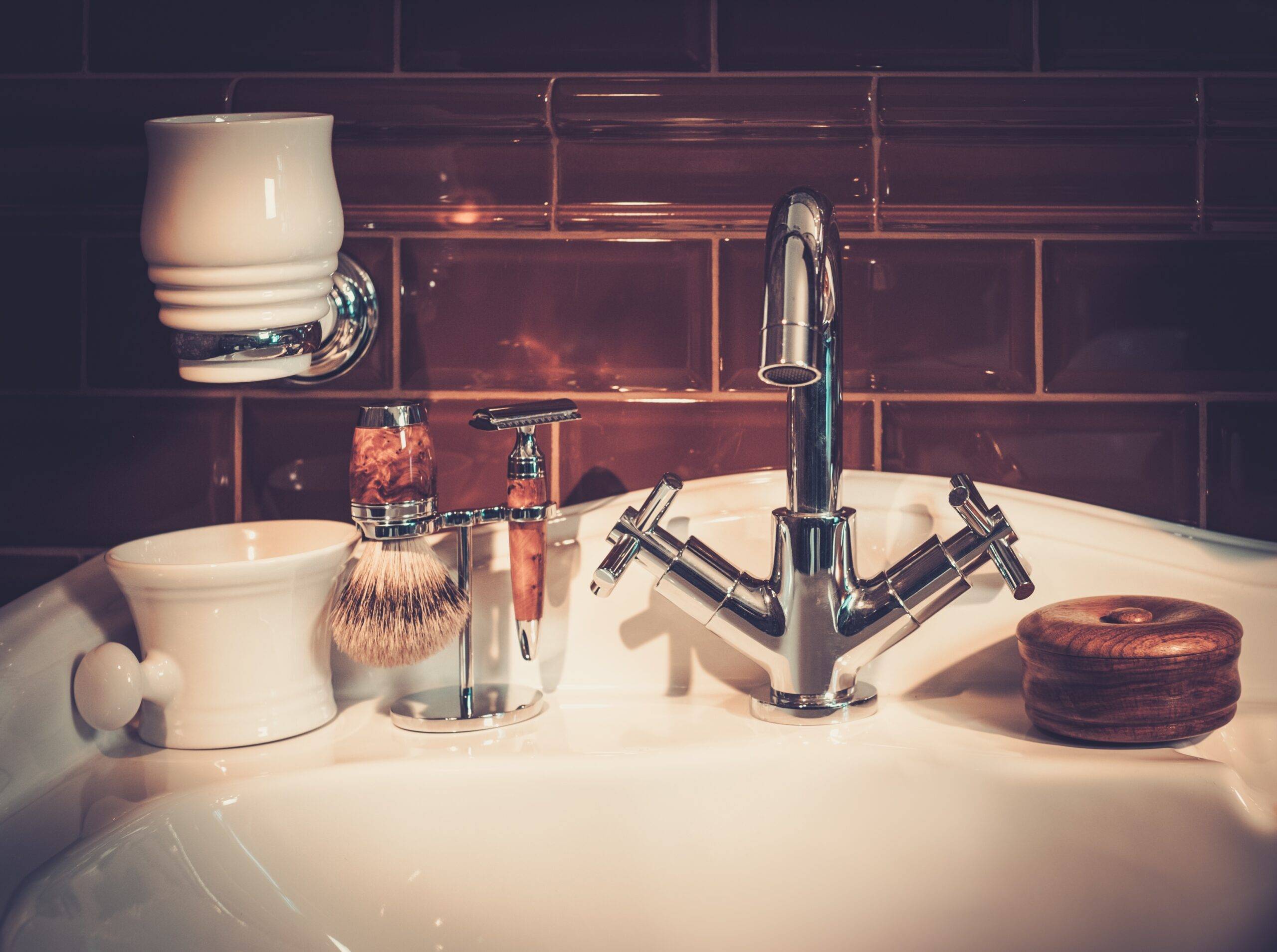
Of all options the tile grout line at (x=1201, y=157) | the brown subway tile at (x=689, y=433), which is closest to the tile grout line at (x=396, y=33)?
the brown subway tile at (x=689, y=433)

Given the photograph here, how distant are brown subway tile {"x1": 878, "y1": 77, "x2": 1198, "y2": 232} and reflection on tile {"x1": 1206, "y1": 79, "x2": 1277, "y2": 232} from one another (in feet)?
0.03

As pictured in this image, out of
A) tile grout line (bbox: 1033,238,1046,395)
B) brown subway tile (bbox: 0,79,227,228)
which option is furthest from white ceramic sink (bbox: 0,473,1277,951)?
brown subway tile (bbox: 0,79,227,228)

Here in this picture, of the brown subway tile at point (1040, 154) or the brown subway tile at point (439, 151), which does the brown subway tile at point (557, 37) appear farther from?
the brown subway tile at point (1040, 154)

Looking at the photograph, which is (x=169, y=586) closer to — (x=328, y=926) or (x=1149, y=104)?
(x=328, y=926)

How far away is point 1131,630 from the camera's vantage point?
0.43 meters

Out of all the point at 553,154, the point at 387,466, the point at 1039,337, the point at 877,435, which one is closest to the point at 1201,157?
the point at 1039,337

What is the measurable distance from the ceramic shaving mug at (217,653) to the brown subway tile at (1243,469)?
46 cm

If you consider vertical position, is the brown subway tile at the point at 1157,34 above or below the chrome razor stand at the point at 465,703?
above

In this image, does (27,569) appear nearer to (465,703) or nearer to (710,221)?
(465,703)

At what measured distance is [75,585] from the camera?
20.4 inches

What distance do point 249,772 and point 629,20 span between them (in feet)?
1.43

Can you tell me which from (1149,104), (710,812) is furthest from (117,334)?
(1149,104)

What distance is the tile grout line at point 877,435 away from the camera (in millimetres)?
601

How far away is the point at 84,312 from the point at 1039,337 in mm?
Result: 546
